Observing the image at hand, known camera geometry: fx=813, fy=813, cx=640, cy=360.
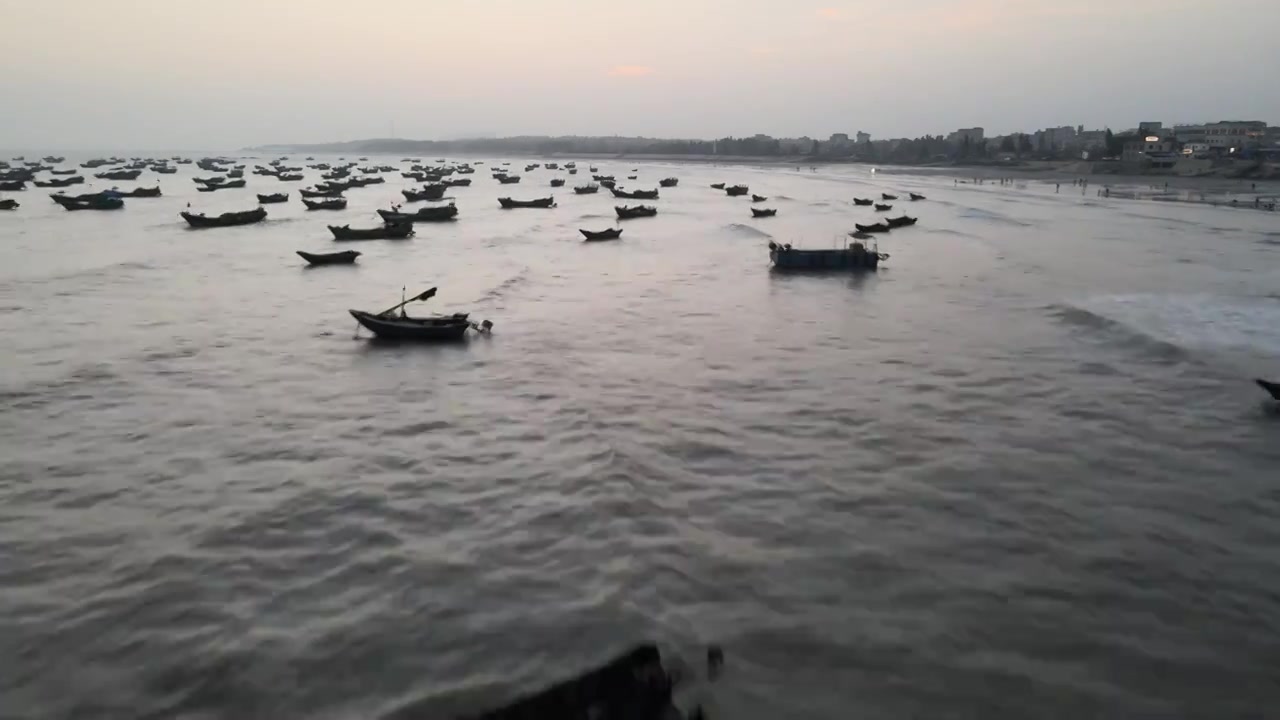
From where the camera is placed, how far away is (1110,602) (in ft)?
36.0

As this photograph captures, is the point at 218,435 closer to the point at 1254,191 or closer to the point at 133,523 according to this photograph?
the point at 133,523

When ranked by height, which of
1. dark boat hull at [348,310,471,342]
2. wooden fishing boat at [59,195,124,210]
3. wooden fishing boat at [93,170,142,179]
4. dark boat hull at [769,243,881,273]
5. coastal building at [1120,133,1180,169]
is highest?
coastal building at [1120,133,1180,169]

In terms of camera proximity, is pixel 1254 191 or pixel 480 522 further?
pixel 1254 191

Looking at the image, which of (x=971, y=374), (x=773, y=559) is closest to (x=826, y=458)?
(x=773, y=559)

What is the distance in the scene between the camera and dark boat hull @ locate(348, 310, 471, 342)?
25234 mm

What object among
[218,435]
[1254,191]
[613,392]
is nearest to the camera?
[218,435]

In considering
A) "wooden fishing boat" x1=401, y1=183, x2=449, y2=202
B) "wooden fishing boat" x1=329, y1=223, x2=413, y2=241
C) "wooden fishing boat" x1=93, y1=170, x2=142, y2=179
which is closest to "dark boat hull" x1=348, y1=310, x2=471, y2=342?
"wooden fishing boat" x1=329, y1=223, x2=413, y2=241

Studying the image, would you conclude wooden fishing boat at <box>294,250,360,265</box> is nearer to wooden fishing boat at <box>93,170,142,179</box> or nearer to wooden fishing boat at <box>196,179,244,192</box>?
wooden fishing boat at <box>196,179,244,192</box>

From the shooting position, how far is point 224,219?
57.2m

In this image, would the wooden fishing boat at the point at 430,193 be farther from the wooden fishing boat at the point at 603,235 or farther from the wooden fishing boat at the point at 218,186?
the wooden fishing boat at the point at 603,235

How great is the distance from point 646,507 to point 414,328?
1387cm

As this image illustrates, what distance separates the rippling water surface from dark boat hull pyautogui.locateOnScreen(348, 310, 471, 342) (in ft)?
3.02

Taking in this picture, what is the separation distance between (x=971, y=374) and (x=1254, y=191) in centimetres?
9032

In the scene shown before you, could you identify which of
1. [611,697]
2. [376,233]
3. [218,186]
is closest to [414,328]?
[611,697]
